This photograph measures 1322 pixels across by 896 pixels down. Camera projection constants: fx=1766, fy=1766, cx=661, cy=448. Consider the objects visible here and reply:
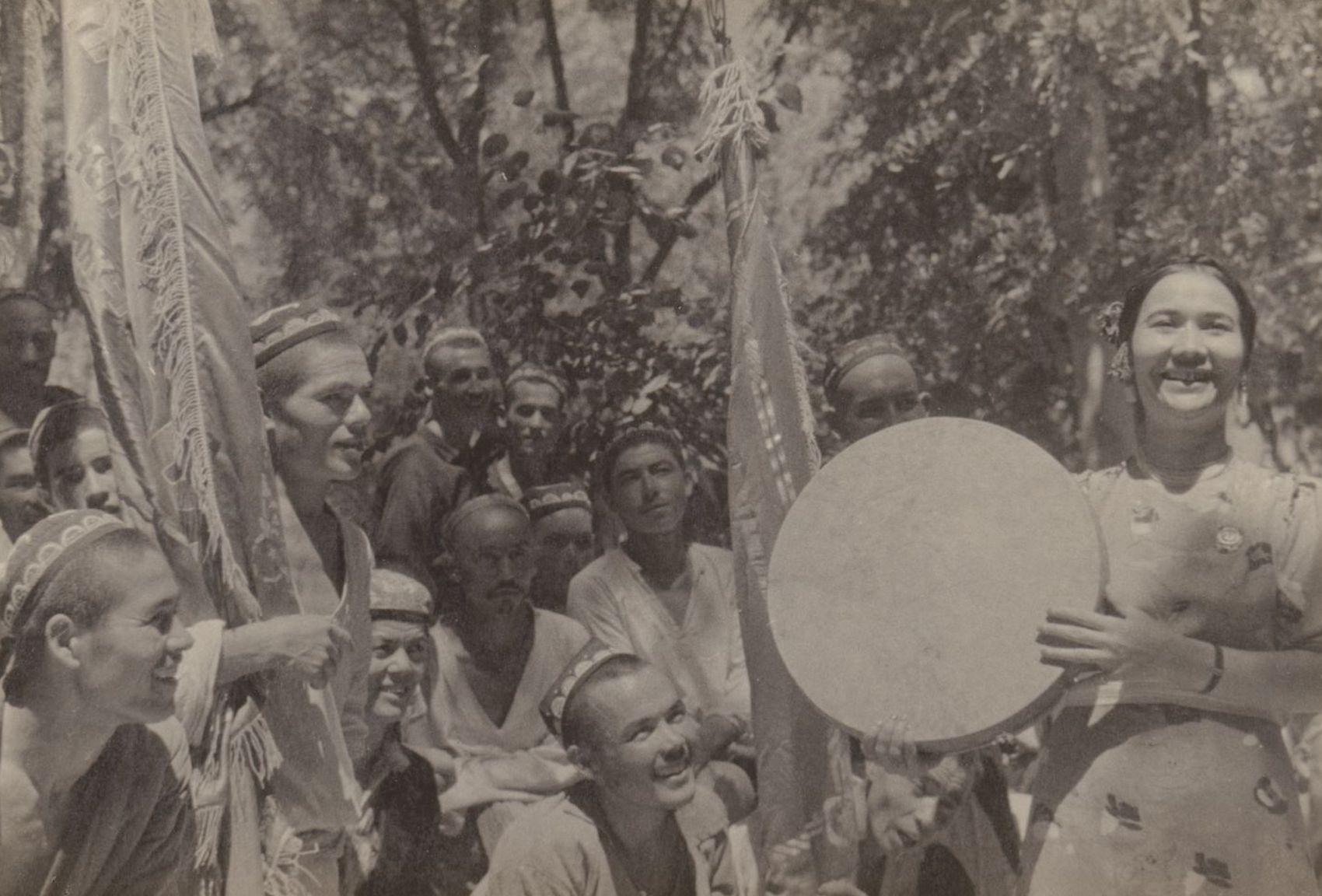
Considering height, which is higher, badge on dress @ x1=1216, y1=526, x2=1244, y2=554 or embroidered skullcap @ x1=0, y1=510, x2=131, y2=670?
embroidered skullcap @ x1=0, y1=510, x2=131, y2=670

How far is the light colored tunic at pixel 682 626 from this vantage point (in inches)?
182

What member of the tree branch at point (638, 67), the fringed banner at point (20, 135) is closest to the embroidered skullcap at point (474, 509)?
the fringed banner at point (20, 135)

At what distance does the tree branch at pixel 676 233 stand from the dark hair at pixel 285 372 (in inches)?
65.8

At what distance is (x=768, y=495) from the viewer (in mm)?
4180

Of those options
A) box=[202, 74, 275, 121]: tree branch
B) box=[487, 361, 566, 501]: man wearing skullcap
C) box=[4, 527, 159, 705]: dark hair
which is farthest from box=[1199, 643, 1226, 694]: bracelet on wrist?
box=[202, 74, 275, 121]: tree branch

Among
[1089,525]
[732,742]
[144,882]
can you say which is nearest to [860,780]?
[732,742]

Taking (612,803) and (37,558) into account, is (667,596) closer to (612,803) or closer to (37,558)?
(612,803)

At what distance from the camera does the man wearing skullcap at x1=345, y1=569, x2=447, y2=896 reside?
169 inches

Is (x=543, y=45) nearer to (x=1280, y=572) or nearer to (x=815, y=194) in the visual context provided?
(x=815, y=194)

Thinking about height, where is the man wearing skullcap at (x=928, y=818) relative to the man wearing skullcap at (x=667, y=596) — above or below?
below

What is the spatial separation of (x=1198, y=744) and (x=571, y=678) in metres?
1.39

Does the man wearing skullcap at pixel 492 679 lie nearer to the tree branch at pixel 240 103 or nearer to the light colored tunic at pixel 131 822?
the light colored tunic at pixel 131 822

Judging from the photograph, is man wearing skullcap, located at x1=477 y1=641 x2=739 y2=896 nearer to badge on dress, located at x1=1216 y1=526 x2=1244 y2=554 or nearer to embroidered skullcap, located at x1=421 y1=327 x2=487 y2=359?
badge on dress, located at x1=1216 y1=526 x2=1244 y2=554

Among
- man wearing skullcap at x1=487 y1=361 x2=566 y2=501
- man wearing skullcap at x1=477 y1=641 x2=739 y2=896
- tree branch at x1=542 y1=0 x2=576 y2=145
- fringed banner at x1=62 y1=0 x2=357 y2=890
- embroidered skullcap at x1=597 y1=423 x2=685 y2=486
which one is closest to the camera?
fringed banner at x1=62 y1=0 x2=357 y2=890
